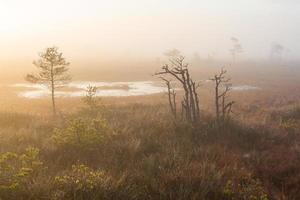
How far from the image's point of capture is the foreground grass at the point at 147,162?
841 cm

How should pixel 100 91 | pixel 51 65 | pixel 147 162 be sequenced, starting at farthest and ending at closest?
pixel 100 91 < pixel 51 65 < pixel 147 162

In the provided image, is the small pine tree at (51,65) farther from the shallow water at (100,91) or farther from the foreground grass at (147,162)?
the shallow water at (100,91)

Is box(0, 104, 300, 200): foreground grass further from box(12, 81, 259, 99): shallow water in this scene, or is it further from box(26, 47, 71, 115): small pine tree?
box(12, 81, 259, 99): shallow water

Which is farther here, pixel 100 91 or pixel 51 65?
Answer: pixel 100 91

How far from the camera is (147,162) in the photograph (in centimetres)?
1095

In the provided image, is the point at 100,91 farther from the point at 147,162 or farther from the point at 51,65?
the point at 147,162

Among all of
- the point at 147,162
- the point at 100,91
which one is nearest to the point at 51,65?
the point at 147,162

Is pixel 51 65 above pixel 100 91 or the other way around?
above

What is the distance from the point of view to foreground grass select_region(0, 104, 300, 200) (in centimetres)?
841

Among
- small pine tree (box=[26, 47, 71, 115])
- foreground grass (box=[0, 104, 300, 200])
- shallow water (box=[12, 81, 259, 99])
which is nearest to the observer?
foreground grass (box=[0, 104, 300, 200])

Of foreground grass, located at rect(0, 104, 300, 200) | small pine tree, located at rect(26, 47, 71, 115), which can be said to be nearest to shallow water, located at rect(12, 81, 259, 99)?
small pine tree, located at rect(26, 47, 71, 115)

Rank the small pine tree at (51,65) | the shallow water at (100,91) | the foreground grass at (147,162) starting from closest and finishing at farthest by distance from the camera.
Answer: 1. the foreground grass at (147,162)
2. the small pine tree at (51,65)
3. the shallow water at (100,91)

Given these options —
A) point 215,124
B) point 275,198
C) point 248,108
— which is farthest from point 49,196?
point 248,108

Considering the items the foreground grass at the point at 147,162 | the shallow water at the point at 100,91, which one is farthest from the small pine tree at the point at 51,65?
the shallow water at the point at 100,91
